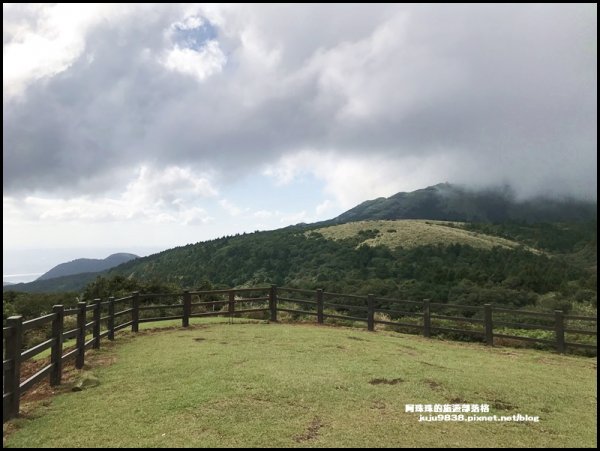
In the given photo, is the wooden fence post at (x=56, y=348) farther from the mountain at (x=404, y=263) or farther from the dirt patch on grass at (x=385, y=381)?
the mountain at (x=404, y=263)

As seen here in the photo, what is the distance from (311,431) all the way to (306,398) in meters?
1.26

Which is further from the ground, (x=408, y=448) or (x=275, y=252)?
(x=275, y=252)

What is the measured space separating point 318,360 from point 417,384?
243 cm

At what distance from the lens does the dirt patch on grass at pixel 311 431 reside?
4968 millimetres

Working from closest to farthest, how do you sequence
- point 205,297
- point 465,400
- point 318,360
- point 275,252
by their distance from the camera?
point 465,400 → point 318,360 → point 205,297 → point 275,252

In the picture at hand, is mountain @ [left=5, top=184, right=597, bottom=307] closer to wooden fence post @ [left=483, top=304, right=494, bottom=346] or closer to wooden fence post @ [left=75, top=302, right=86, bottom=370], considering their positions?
wooden fence post @ [left=75, top=302, right=86, bottom=370]

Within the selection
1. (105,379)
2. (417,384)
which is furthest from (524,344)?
(105,379)

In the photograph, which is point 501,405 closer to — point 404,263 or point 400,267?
point 400,267

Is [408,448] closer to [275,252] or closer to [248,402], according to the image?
[248,402]

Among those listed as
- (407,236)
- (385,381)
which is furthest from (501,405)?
(407,236)

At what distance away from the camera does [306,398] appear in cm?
646

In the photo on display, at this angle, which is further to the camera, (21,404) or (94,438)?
(21,404)

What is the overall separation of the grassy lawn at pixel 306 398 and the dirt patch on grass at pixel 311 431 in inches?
0.5

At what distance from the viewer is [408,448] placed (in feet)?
15.8
